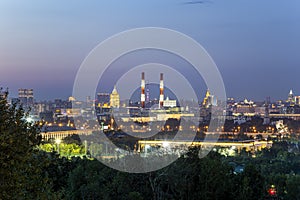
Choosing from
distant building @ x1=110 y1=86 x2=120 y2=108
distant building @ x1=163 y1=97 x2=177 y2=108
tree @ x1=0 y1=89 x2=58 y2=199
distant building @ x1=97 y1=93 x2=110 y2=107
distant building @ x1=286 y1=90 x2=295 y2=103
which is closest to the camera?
tree @ x1=0 y1=89 x2=58 y2=199

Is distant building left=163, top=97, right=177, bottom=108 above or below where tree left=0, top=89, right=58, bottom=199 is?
above

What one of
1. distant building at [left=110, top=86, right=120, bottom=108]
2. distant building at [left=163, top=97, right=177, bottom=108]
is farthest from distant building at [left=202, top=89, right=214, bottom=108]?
distant building at [left=163, top=97, right=177, bottom=108]

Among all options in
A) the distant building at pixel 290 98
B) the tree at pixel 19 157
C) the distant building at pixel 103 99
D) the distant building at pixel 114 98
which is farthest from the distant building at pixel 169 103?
the tree at pixel 19 157

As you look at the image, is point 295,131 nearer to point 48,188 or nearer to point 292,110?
point 292,110

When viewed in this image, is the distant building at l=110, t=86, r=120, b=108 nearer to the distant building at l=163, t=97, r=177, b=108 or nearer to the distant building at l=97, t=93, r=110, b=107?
the distant building at l=97, t=93, r=110, b=107

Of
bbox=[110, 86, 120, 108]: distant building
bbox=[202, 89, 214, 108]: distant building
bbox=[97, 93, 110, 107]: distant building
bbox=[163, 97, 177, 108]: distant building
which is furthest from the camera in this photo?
bbox=[163, 97, 177, 108]: distant building

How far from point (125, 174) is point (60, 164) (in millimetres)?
1819

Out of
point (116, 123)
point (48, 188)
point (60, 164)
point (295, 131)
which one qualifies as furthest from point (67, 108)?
point (48, 188)

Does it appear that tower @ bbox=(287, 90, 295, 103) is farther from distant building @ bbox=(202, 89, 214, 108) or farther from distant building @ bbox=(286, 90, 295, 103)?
distant building @ bbox=(202, 89, 214, 108)

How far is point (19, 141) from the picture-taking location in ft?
12.4

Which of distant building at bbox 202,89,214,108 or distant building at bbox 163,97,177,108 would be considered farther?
distant building at bbox 163,97,177,108

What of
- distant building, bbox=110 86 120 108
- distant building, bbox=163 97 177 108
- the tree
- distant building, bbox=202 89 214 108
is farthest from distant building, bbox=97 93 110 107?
the tree

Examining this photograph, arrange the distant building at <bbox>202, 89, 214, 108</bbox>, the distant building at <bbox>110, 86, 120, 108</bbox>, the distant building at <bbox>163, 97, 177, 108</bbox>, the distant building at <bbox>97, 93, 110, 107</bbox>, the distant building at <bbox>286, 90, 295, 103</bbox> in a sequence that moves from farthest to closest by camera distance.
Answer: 1. the distant building at <bbox>286, 90, 295, 103</bbox>
2. the distant building at <bbox>163, 97, 177, 108</bbox>
3. the distant building at <bbox>97, 93, 110, 107</bbox>
4. the distant building at <bbox>110, 86, 120, 108</bbox>
5. the distant building at <bbox>202, 89, 214, 108</bbox>

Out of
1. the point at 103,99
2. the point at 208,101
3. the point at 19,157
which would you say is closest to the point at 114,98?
the point at 103,99
